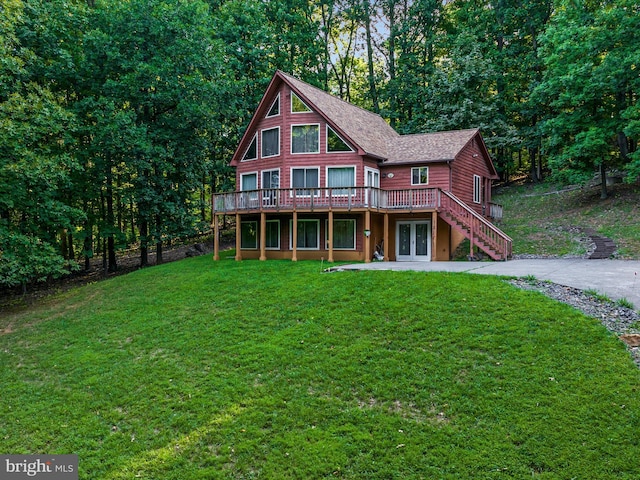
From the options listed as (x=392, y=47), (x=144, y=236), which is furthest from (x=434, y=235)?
(x=392, y=47)

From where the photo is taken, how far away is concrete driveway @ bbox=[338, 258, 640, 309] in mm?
10391

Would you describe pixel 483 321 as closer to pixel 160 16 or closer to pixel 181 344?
pixel 181 344

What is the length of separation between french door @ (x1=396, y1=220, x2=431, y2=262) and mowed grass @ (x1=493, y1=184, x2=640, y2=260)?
433cm

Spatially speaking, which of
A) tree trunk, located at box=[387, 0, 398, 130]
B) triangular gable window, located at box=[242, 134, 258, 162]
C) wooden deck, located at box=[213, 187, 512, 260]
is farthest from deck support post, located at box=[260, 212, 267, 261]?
tree trunk, located at box=[387, 0, 398, 130]

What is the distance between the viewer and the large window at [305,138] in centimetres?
1995

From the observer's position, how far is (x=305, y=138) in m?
20.1

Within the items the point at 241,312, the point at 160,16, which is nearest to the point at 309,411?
the point at 241,312

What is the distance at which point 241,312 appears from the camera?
38.2 feet

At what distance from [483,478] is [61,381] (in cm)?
875

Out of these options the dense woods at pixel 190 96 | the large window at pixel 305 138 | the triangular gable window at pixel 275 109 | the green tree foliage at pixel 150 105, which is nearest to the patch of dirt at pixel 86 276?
the dense woods at pixel 190 96

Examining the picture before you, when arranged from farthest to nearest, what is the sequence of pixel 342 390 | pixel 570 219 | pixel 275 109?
pixel 570 219
pixel 275 109
pixel 342 390

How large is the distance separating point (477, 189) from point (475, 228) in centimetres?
688

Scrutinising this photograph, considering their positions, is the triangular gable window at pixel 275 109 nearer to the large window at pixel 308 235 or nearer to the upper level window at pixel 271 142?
the upper level window at pixel 271 142

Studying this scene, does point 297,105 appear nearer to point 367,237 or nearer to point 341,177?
point 341,177
